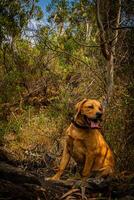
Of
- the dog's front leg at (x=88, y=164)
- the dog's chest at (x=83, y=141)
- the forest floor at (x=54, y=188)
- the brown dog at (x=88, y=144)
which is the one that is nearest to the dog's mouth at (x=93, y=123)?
the brown dog at (x=88, y=144)

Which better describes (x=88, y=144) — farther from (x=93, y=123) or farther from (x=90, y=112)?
(x=90, y=112)

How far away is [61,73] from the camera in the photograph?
18.7 metres

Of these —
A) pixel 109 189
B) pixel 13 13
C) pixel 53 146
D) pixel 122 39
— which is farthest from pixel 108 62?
pixel 13 13

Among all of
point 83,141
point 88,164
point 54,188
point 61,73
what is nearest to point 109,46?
point 83,141

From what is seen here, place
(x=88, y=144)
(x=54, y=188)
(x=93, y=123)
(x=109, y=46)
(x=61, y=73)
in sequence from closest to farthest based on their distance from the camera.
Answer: (x=54, y=188), (x=88, y=144), (x=93, y=123), (x=109, y=46), (x=61, y=73)

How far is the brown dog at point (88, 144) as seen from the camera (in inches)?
265

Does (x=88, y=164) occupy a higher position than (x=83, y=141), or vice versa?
(x=83, y=141)

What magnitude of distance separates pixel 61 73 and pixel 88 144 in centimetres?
1204

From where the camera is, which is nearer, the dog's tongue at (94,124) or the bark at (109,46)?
the dog's tongue at (94,124)

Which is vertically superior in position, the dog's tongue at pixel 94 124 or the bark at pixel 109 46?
the bark at pixel 109 46

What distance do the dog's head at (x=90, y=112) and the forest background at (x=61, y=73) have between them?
0.62 m

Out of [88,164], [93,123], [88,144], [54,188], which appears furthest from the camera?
[93,123]

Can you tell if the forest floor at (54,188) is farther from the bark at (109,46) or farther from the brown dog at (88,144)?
the bark at (109,46)

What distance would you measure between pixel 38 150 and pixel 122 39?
2.98 meters
